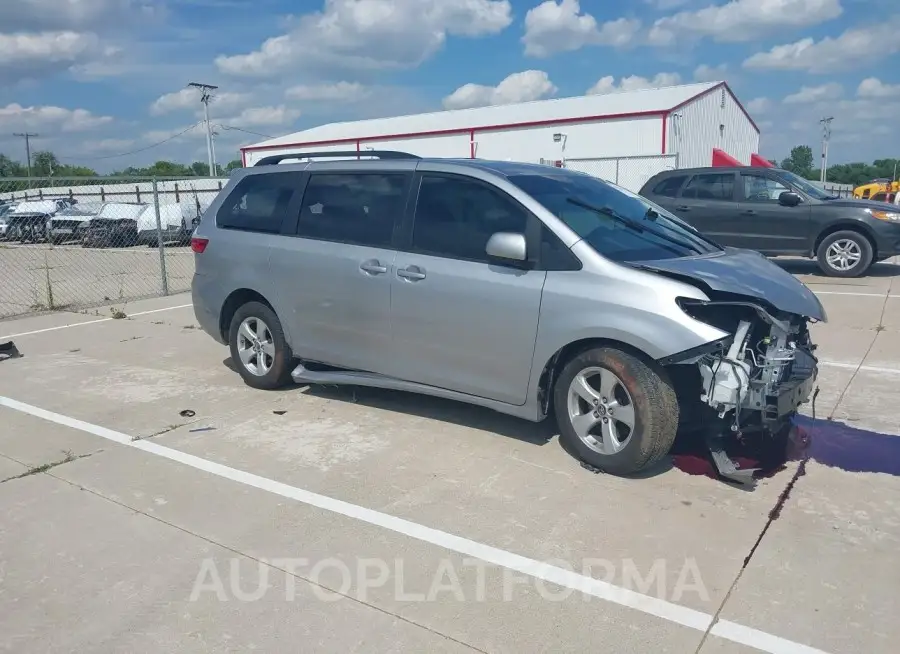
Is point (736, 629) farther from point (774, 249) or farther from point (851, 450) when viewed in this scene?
point (774, 249)

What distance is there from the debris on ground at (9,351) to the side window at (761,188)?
36.8 ft

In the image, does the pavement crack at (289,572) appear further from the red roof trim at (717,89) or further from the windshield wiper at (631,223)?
the red roof trim at (717,89)

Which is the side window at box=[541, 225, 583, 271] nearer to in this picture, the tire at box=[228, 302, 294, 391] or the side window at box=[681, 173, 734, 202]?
the tire at box=[228, 302, 294, 391]

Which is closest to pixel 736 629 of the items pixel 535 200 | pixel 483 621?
pixel 483 621

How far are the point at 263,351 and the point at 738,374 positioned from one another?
3.89m

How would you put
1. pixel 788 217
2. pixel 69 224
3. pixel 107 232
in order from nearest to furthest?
pixel 788 217 → pixel 107 232 → pixel 69 224

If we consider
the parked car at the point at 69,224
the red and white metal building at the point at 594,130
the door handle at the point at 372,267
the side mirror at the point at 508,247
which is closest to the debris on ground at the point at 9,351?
the door handle at the point at 372,267

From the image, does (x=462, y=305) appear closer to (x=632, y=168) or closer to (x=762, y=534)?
(x=762, y=534)

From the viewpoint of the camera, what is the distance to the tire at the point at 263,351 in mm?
6137

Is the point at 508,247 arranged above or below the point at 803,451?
above

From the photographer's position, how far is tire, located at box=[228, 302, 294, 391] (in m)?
6.14

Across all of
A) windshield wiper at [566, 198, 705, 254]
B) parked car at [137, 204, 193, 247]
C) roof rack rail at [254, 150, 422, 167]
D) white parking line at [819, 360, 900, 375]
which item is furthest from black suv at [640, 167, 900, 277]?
parked car at [137, 204, 193, 247]

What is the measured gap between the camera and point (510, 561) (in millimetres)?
3521

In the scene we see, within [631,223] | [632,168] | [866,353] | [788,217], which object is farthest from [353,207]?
[632,168]
